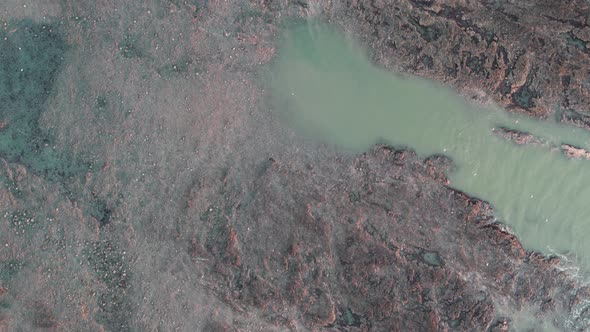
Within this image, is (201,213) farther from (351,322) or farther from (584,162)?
(584,162)

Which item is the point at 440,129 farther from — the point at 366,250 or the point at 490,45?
the point at 366,250

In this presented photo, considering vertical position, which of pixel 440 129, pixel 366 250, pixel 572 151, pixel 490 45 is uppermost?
pixel 490 45

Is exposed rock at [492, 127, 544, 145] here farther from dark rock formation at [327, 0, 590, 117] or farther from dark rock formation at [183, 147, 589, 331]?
dark rock formation at [183, 147, 589, 331]

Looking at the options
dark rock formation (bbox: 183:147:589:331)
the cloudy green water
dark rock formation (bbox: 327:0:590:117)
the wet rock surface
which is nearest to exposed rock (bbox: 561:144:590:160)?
the cloudy green water

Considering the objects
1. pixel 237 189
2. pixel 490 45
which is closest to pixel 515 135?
pixel 490 45

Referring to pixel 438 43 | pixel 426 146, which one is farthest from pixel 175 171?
pixel 438 43

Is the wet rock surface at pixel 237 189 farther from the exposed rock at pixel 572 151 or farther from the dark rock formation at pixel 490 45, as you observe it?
the exposed rock at pixel 572 151
